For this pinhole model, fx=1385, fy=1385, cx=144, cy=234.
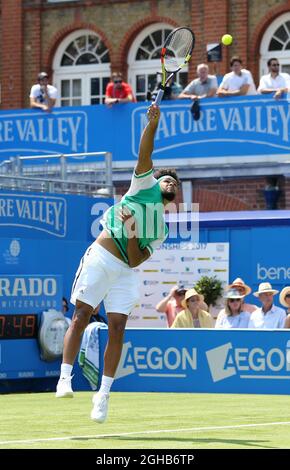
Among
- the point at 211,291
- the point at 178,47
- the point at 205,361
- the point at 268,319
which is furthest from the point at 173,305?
the point at 178,47

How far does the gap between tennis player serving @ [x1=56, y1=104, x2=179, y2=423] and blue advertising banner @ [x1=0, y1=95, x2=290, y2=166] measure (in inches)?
500

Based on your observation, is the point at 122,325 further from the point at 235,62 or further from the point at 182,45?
the point at 235,62

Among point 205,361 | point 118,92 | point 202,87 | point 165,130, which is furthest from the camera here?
point 118,92

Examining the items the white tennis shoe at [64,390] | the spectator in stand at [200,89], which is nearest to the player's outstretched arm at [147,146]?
the white tennis shoe at [64,390]

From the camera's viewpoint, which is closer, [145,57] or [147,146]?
[147,146]

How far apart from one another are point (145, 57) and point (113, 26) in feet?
3.32

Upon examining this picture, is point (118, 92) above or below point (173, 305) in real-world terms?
above

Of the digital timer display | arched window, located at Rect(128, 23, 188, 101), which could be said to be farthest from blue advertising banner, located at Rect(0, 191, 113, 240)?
arched window, located at Rect(128, 23, 188, 101)

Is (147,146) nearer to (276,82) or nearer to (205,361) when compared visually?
(205,361)

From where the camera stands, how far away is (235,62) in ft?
79.2

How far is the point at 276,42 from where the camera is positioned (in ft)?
96.2

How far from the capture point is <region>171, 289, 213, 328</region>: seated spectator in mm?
18078
